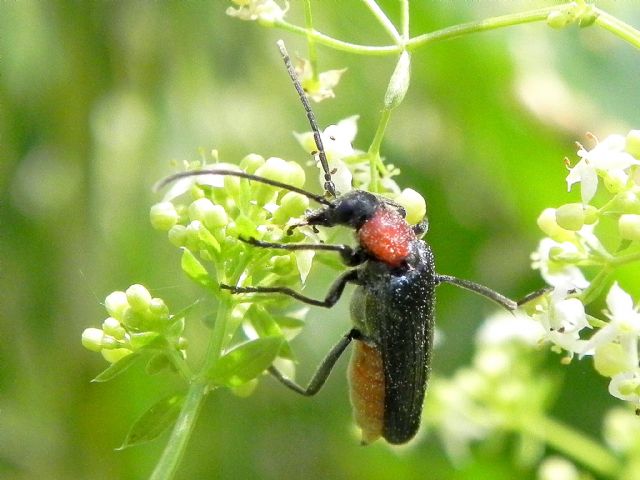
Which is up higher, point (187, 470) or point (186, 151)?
point (186, 151)

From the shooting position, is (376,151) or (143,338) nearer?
(143,338)

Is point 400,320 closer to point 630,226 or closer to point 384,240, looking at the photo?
point 384,240

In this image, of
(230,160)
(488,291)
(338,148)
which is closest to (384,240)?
(338,148)

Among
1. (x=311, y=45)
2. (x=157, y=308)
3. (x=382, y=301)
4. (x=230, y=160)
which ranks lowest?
(x=230, y=160)

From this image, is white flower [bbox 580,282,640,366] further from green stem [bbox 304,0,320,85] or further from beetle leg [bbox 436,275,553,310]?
green stem [bbox 304,0,320,85]

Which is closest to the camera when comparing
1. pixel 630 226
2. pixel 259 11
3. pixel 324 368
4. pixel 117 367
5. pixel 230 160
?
pixel 117 367

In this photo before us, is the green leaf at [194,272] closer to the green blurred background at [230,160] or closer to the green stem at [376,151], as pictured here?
the green stem at [376,151]

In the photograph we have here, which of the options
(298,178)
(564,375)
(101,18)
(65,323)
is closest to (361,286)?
(298,178)

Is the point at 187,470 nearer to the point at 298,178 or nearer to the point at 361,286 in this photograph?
the point at 361,286
